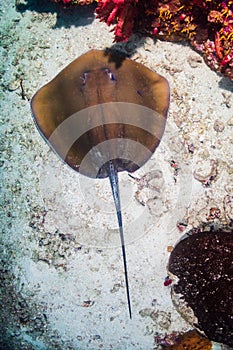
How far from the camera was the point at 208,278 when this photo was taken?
4680mm

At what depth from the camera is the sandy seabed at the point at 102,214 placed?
5125 mm

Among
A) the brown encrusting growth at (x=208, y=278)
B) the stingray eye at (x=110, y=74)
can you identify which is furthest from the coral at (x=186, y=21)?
the brown encrusting growth at (x=208, y=278)

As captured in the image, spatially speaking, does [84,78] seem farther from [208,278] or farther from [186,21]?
[208,278]

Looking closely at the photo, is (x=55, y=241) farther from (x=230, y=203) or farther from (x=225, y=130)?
(x=225, y=130)

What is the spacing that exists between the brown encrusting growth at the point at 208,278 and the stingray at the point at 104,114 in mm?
868

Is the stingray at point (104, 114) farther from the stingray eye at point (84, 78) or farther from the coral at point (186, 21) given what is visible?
the coral at point (186, 21)

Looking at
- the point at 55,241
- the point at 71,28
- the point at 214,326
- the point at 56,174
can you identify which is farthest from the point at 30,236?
the point at 71,28

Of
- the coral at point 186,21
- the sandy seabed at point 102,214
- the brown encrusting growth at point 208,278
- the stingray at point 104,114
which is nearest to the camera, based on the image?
the coral at point 186,21

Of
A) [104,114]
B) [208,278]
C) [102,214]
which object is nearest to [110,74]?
[104,114]

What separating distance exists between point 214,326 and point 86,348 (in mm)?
1935

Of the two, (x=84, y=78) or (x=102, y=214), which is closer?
(x=84, y=78)

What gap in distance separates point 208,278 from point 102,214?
1799mm

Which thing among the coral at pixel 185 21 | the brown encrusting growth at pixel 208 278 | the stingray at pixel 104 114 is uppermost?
the coral at pixel 185 21

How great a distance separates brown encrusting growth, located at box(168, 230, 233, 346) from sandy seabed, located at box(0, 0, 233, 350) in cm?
24
